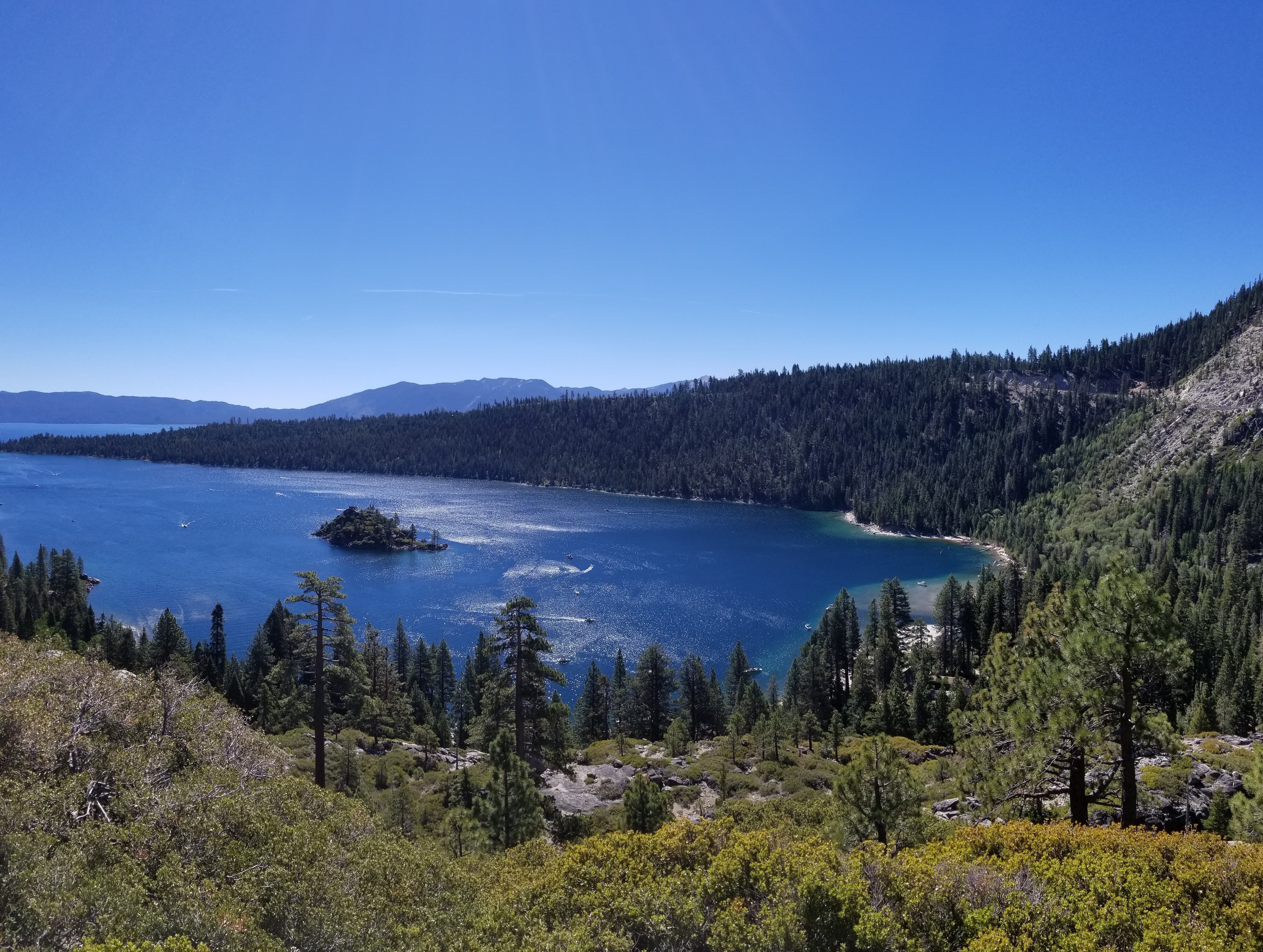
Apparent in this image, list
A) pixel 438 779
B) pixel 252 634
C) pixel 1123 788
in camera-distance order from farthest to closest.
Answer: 1. pixel 252 634
2. pixel 438 779
3. pixel 1123 788

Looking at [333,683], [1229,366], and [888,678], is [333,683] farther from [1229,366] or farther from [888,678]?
[1229,366]

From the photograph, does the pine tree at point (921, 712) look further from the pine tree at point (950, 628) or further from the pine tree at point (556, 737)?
the pine tree at point (556, 737)

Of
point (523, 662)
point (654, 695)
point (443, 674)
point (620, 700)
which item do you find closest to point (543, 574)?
point (443, 674)

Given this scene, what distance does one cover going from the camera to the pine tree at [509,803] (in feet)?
82.5

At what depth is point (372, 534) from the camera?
548ft

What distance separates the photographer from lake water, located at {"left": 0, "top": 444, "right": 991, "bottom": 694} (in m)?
105

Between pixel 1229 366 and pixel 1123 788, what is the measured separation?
238756 millimetres

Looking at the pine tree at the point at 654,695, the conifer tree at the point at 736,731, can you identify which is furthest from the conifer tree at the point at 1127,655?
the pine tree at the point at 654,695

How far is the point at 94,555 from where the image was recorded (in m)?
146

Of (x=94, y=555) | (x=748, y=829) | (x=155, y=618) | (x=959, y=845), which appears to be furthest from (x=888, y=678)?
(x=94, y=555)

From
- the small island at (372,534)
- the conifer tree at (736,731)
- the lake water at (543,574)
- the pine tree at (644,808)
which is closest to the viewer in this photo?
the pine tree at (644,808)

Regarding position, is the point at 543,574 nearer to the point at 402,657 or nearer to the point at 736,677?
the point at 402,657

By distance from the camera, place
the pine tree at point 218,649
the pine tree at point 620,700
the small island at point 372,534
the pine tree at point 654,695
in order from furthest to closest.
Result: the small island at point 372,534 → the pine tree at point 218,649 → the pine tree at point 620,700 → the pine tree at point 654,695

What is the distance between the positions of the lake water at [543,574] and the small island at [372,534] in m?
4.15
